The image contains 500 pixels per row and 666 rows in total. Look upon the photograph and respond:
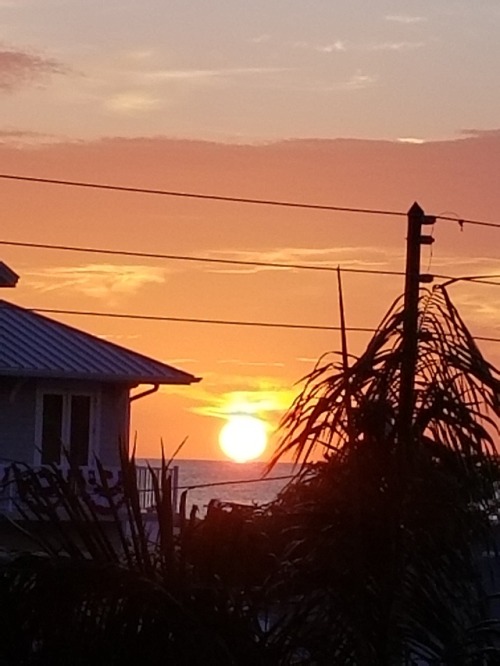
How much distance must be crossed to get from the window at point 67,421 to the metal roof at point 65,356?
0.85 meters

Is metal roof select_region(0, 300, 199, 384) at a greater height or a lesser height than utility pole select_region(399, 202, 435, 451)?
greater

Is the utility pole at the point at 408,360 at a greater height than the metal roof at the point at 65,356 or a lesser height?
lesser

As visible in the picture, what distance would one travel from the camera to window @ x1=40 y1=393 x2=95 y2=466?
26609 mm

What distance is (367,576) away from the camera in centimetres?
812

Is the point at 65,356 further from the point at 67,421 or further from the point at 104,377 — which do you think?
the point at 67,421

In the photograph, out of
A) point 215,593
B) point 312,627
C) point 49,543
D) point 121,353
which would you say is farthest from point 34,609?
point 121,353

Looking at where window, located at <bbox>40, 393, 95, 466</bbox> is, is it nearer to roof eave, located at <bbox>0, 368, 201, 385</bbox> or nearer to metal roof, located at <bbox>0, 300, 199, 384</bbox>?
roof eave, located at <bbox>0, 368, 201, 385</bbox>

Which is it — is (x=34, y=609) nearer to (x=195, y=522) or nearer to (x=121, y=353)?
(x=195, y=522)

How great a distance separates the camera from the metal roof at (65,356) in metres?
25.5

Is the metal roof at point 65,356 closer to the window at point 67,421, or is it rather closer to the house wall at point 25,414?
the house wall at point 25,414

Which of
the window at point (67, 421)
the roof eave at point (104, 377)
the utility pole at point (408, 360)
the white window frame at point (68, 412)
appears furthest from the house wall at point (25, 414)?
the utility pole at point (408, 360)

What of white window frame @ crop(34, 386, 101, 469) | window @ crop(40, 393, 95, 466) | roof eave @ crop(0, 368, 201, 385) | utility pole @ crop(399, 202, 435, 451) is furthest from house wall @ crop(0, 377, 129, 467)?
Result: utility pole @ crop(399, 202, 435, 451)

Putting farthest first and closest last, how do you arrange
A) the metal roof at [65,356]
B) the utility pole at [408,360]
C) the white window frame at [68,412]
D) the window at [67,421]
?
the window at [67,421], the white window frame at [68,412], the metal roof at [65,356], the utility pole at [408,360]

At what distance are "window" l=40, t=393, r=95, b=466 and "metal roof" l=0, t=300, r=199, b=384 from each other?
33.3 inches
